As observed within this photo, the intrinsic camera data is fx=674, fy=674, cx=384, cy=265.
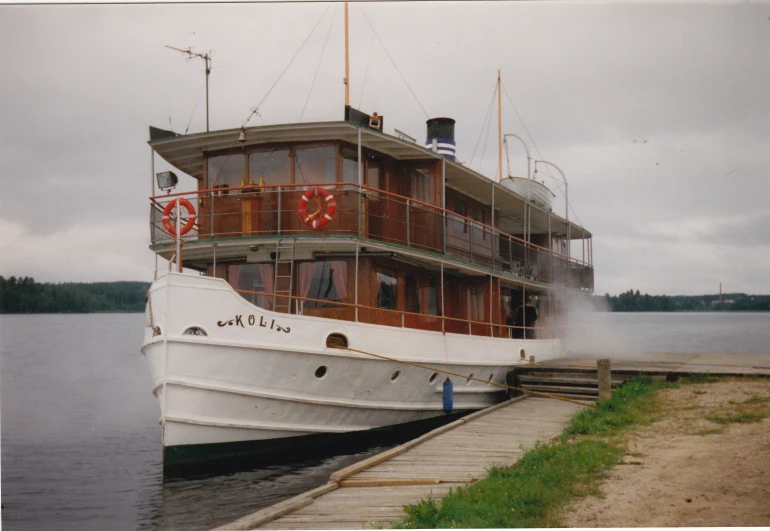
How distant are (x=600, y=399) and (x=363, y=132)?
5835 millimetres

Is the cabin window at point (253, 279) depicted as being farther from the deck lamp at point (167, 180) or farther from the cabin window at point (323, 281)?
the deck lamp at point (167, 180)

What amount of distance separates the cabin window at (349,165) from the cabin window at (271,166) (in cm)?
94

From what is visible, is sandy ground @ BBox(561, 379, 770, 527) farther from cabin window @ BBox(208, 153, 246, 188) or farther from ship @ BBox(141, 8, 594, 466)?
cabin window @ BBox(208, 153, 246, 188)

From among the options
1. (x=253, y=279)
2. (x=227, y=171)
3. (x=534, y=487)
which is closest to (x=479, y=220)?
(x=253, y=279)

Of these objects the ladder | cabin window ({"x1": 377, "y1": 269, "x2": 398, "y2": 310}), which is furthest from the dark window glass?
the ladder

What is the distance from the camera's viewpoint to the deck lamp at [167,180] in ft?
35.1

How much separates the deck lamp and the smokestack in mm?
6968

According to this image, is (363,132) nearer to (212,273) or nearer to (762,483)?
(212,273)

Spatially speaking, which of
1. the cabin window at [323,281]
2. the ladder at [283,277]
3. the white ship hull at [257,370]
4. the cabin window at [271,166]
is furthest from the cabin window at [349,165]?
the white ship hull at [257,370]

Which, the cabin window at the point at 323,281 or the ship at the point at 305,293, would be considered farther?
the cabin window at the point at 323,281

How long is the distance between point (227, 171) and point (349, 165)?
2204mm

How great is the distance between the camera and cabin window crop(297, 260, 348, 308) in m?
11.4

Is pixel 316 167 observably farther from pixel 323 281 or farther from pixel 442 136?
pixel 442 136

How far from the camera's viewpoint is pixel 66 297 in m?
12.8
